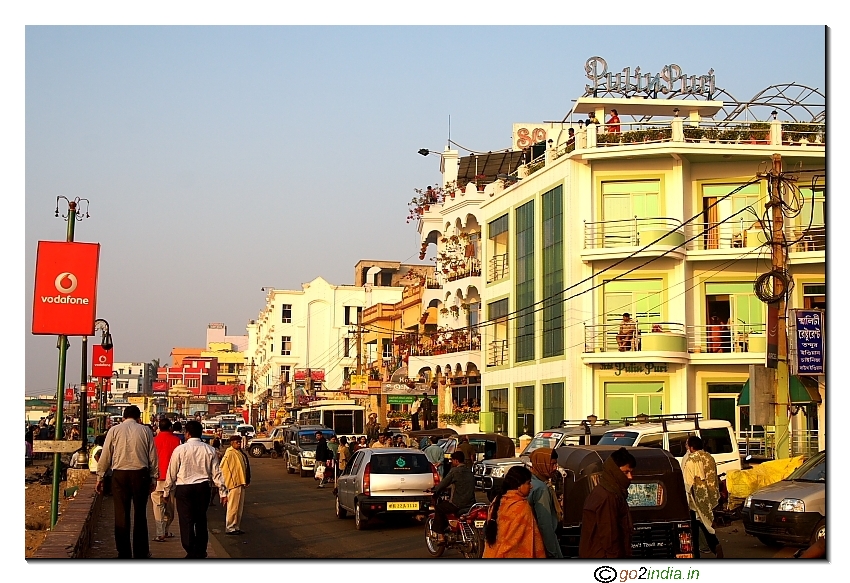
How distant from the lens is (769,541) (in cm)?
1612

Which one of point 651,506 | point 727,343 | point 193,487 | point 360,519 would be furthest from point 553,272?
point 193,487

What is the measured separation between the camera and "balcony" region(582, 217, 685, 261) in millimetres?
35469

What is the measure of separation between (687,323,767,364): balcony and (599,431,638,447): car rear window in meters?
12.7

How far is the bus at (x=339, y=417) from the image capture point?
172 ft

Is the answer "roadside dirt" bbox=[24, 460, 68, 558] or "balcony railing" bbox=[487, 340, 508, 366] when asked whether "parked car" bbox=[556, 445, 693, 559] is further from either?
"balcony railing" bbox=[487, 340, 508, 366]

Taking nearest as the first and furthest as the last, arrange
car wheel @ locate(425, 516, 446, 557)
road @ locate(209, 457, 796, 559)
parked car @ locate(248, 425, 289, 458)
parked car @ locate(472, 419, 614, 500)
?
car wheel @ locate(425, 516, 446, 557) < road @ locate(209, 457, 796, 559) < parked car @ locate(472, 419, 614, 500) < parked car @ locate(248, 425, 289, 458)

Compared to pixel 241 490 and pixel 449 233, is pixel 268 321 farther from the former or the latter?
pixel 241 490

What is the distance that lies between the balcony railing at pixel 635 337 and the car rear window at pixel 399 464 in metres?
16.1

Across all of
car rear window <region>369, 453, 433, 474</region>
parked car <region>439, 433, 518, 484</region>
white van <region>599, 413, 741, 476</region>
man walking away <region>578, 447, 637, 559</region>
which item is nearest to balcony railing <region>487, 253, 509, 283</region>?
parked car <region>439, 433, 518, 484</region>

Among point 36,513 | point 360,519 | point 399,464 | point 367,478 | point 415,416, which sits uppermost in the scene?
point 399,464

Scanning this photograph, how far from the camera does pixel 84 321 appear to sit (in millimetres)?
14930

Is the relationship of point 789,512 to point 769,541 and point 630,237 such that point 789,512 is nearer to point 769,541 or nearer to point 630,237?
point 769,541

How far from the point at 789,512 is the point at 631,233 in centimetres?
2101
